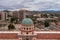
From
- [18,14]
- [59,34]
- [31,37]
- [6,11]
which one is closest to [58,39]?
[59,34]

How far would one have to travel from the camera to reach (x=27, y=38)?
4.91 m

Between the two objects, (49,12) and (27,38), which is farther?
(49,12)

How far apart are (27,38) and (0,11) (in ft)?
33.5

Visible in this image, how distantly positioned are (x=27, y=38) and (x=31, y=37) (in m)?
0.11

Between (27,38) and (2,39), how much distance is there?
3.17 feet

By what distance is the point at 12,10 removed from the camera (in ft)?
50.1

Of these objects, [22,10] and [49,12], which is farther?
[49,12]

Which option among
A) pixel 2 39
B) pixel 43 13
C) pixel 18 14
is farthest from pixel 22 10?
pixel 2 39

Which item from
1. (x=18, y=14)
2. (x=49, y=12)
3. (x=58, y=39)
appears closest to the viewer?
(x=58, y=39)

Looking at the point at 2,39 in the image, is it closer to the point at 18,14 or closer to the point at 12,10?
the point at 18,14

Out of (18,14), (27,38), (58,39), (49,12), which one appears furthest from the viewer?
(49,12)

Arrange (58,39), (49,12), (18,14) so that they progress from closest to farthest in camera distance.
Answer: (58,39), (18,14), (49,12)

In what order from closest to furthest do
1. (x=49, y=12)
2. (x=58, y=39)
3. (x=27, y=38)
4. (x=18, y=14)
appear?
(x=27, y=38), (x=58, y=39), (x=18, y=14), (x=49, y=12)

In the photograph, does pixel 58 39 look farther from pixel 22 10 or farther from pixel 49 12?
pixel 49 12
